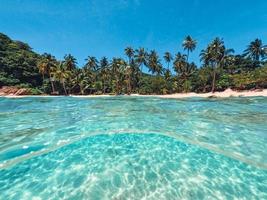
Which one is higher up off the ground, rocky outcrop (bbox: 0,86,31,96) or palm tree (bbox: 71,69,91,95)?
palm tree (bbox: 71,69,91,95)

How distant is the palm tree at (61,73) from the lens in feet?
190

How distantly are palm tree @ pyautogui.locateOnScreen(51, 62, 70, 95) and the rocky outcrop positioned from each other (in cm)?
791

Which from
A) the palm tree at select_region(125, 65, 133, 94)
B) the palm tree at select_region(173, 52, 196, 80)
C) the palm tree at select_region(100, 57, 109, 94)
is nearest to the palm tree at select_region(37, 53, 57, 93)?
the palm tree at select_region(100, 57, 109, 94)

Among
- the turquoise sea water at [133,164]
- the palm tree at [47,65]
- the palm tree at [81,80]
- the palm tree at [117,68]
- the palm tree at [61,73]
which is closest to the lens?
the turquoise sea water at [133,164]

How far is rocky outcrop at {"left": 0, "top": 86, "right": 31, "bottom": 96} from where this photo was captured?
52906 mm

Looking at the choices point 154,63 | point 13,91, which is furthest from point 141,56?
point 13,91

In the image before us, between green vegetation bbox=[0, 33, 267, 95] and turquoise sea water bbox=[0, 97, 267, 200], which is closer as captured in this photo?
turquoise sea water bbox=[0, 97, 267, 200]

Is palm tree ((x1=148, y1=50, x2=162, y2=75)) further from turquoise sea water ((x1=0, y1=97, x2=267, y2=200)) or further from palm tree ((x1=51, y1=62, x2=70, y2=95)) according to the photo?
turquoise sea water ((x1=0, y1=97, x2=267, y2=200))

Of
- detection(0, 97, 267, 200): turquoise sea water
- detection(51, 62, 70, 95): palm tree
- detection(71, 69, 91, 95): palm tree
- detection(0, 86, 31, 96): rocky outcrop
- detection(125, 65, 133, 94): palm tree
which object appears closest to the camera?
detection(0, 97, 267, 200): turquoise sea water

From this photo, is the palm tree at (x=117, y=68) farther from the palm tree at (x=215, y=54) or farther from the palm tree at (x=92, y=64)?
the palm tree at (x=215, y=54)

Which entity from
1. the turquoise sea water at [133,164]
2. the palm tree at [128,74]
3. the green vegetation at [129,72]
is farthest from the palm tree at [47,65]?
the turquoise sea water at [133,164]

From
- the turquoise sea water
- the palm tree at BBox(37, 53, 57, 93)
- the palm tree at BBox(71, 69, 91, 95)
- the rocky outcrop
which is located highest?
the palm tree at BBox(37, 53, 57, 93)

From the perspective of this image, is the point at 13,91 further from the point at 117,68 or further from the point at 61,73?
the point at 117,68

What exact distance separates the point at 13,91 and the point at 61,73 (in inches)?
485
